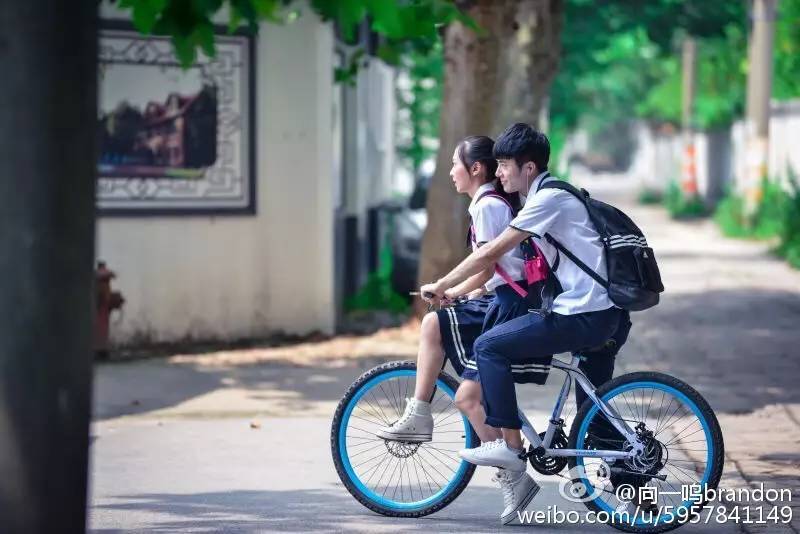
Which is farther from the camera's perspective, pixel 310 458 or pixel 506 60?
pixel 506 60

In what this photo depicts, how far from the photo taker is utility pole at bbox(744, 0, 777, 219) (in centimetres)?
2677

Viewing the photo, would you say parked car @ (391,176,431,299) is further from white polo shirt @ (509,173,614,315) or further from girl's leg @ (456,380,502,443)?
white polo shirt @ (509,173,614,315)

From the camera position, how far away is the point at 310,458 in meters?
8.33

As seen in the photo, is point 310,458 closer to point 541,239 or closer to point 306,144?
point 541,239

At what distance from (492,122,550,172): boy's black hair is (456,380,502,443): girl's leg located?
93cm

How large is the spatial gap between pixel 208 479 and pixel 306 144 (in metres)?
6.28

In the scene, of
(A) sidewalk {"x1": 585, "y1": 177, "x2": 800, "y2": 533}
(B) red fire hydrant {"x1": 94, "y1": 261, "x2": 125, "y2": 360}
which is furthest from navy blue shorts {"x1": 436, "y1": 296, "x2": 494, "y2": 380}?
(B) red fire hydrant {"x1": 94, "y1": 261, "x2": 125, "y2": 360}

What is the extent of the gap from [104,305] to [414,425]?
6086 millimetres

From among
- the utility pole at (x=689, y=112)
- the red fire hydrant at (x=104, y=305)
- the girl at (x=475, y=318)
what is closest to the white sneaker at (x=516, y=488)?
the girl at (x=475, y=318)

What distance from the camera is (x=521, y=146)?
20.6ft

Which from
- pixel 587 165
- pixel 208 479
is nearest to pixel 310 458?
pixel 208 479

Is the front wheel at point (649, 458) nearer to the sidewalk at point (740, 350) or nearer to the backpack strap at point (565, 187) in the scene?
the sidewalk at point (740, 350)

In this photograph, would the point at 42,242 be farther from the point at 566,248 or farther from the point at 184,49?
the point at 566,248

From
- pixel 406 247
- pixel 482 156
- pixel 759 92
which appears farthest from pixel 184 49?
pixel 759 92
